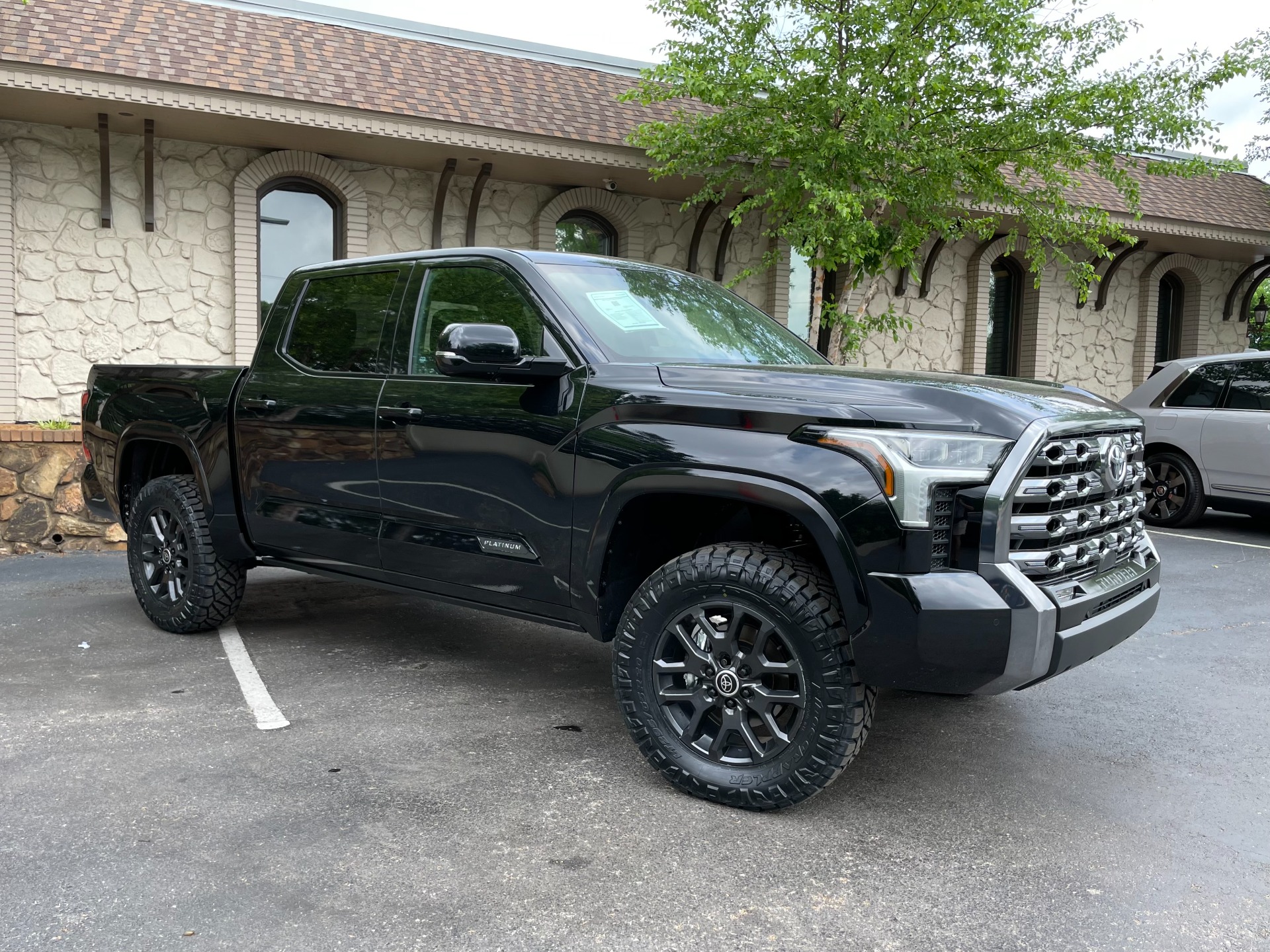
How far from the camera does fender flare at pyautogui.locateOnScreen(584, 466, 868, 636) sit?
10.3ft

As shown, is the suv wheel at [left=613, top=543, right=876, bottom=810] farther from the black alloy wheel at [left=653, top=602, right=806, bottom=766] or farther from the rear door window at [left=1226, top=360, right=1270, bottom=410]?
the rear door window at [left=1226, top=360, right=1270, bottom=410]

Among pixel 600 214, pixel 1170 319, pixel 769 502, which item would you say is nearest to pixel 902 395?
pixel 769 502

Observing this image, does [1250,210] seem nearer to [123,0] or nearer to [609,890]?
[123,0]

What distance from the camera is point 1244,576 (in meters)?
7.80

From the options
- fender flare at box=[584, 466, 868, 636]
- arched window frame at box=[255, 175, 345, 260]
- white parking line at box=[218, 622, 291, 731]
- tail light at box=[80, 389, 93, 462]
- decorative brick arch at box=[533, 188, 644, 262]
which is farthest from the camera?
decorative brick arch at box=[533, 188, 644, 262]

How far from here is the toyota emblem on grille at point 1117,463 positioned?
3520 millimetres

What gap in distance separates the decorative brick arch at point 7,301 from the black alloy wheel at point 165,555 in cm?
617

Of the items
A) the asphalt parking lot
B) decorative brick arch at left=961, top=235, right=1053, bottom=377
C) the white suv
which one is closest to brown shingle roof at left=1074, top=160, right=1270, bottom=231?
decorative brick arch at left=961, top=235, right=1053, bottom=377

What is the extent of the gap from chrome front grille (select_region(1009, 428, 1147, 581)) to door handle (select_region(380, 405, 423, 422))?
235 centimetres

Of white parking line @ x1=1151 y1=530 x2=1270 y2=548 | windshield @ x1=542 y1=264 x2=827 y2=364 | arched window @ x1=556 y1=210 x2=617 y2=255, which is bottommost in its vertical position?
white parking line @ x1=1151 y1=530 x2=1270 y2=548

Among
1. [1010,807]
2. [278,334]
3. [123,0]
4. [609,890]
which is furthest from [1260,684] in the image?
[123,0]

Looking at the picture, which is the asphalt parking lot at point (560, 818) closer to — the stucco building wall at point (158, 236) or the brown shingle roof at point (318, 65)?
the brown shingle roof at point (318, 65)

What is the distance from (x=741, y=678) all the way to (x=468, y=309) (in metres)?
1.97

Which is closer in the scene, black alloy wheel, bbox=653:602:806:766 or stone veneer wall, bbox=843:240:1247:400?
black alloy wheel, bbox=653:602:806:766
